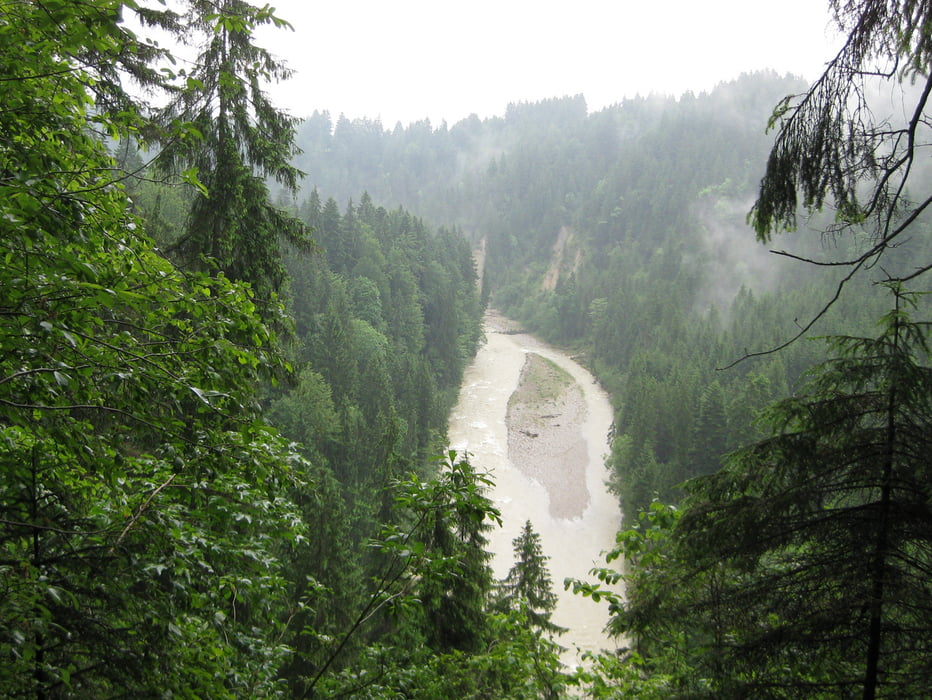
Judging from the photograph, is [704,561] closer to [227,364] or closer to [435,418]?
[227,364]

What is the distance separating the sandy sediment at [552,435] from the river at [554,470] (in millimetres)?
79

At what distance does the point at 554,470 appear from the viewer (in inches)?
1609

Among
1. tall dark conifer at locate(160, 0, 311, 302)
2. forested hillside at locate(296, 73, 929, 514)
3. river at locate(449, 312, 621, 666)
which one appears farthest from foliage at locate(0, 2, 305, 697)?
river at locate(449, 312, 621, 666)

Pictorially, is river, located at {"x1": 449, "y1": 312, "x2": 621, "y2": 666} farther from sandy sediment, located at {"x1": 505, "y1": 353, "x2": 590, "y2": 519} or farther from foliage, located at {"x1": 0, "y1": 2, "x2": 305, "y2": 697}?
foliage, located at {"x1": 0, "y1": 2, "x2": 305, "y2": 697}

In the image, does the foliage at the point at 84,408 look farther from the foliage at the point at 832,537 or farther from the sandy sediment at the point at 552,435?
the sandy sediment at the point at 552,435

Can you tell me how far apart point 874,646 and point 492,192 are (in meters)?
133

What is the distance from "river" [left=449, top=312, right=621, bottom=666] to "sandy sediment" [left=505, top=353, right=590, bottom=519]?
79mm

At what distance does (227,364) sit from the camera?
3.51 metres

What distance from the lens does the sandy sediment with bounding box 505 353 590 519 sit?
→ 1493 inches

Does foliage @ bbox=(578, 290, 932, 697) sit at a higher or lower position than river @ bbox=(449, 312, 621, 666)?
lower

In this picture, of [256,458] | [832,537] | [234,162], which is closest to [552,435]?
[234,162]

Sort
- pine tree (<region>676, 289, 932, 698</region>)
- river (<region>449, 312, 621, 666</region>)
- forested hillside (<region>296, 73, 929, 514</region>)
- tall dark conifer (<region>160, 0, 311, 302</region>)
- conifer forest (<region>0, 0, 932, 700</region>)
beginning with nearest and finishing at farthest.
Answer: conifer forest (<region>0, 0, 932, 700</region>)
pine tree (<region>676, 289, 932, 698</region>)
tall dark conifer (<region>160, 0, 311, 302</region>)
river (<region>449, 312, 621, 666</region>)
forested hillside (<region>296, 73, 929, 514</region>)

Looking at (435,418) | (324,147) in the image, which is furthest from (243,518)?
(324,147)

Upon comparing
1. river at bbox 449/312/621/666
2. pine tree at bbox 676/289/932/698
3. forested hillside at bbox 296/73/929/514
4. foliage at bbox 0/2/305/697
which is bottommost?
foliage at bbox 0/2/305/697
